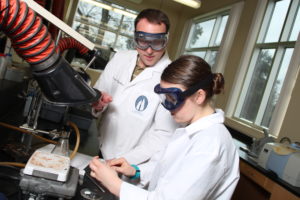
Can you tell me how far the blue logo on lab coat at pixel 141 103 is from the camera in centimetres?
161

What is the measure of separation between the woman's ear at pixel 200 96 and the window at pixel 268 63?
10.5 ft

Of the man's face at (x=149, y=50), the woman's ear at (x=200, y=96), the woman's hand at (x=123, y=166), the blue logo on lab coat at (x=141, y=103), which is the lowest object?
the woman's hand at (x=123, y=166)

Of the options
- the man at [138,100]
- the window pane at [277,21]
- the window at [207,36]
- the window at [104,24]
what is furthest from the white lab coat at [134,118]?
the window at [104,24]

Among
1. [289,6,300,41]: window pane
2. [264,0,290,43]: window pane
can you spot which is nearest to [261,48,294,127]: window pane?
[289,6,300,41]: window pane

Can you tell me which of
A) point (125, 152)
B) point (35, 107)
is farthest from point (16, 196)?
point (125, 152)

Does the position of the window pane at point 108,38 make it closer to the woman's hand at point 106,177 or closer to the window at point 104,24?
the window at point 104,24

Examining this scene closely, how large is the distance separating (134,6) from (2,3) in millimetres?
8455

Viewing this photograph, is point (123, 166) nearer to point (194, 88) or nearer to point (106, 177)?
point (106, 177)

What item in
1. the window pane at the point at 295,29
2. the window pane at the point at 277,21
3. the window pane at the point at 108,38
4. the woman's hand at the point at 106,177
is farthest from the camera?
the window pane at the point at 108,38

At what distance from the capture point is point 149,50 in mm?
1556

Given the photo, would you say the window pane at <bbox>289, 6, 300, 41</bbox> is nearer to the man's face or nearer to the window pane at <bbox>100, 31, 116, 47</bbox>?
the man's face

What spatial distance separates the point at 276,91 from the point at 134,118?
327 cm

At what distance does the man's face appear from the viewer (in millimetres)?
1485

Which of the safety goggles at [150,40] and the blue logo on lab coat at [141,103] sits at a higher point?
the safety goggles at [150,40]
